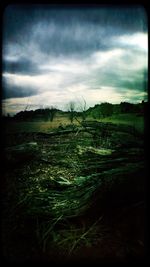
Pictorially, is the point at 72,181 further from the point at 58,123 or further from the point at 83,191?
the point at 58,123

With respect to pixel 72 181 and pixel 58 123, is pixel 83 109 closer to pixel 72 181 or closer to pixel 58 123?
pixel 58 123

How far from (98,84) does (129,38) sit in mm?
375

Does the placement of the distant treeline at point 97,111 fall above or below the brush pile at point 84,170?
above

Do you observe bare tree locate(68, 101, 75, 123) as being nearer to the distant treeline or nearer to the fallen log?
the distant treeline

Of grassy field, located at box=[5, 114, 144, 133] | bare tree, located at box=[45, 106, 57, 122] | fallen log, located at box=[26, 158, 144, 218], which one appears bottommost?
fallen log, located at box=[26, 158, 144, 218]

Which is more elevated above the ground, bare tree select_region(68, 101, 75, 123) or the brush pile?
bare tree select_region(68, 101, 75, 123)

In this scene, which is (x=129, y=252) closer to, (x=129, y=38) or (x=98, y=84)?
(x=98, y=84)

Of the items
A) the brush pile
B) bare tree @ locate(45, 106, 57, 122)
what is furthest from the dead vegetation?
bare tree @ locate(45, 106, 57, 122)

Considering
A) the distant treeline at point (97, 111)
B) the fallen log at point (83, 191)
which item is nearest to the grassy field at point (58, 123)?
the distant treeline at point (97, 111)

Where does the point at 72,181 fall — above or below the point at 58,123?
below

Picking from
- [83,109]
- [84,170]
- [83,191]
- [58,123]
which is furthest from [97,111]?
[83,191]

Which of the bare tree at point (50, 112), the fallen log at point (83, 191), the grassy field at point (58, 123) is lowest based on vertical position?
the fallen log at point (83, 191)

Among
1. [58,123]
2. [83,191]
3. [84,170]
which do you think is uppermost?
[58,123]

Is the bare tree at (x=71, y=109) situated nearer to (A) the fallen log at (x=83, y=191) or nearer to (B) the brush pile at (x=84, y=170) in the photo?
(B) the brush pile at (x=84, y=170)
